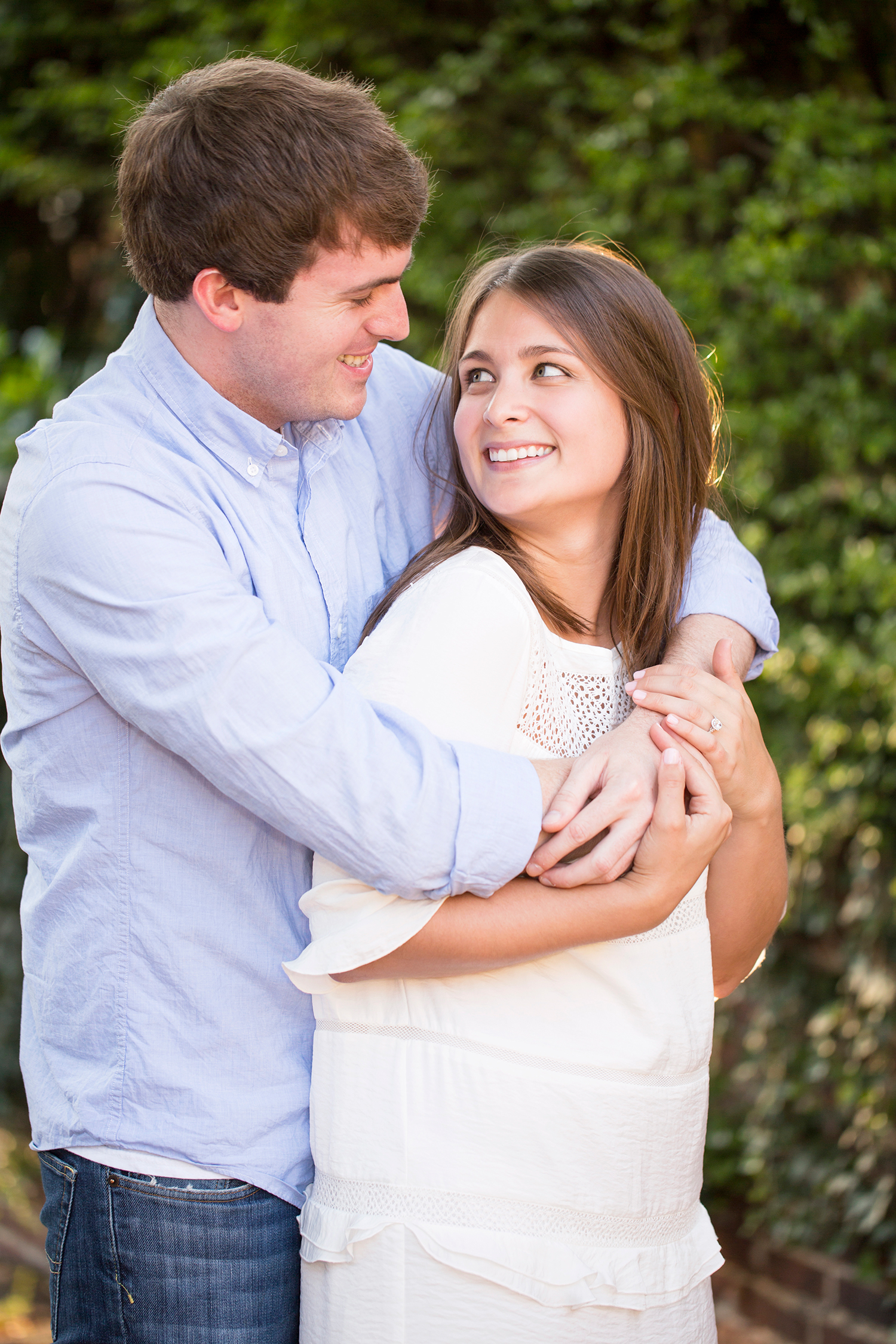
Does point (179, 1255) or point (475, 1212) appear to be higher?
point (475, 1212)

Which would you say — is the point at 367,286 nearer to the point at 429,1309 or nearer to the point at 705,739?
the point at 705,739

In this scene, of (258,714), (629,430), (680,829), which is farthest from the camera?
(629,430)

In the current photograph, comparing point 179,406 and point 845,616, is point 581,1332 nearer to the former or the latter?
point 179,406

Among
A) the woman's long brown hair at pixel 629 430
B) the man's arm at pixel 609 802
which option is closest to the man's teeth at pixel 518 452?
the woman's long brown hair at pixel 629 430

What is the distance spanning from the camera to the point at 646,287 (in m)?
1.76

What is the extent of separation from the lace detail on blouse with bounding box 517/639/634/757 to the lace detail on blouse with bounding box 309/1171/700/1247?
20.9 inches

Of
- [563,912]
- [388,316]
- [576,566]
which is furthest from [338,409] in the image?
[563,912]

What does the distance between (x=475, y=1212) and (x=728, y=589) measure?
37.5 inches

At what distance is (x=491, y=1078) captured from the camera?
142cm

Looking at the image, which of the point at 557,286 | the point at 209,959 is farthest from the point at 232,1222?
the point at 557,286

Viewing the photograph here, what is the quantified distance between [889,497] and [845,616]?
13.1 inches

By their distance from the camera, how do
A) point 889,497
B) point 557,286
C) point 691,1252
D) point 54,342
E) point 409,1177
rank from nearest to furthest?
point 409,1177 → point 691,1252 → point 557,286 → point 889,497 → point 54,342

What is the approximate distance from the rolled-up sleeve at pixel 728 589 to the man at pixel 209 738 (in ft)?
1.45

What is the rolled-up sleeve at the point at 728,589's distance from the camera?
6.04ft
